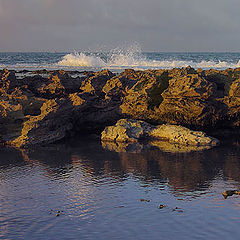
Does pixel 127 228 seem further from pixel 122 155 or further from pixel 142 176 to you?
pixel 122 155

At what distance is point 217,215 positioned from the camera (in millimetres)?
8117

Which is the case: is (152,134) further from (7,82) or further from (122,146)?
(7,82)

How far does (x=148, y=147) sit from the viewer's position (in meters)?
14.4

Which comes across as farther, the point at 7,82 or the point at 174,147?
the point at 7,82

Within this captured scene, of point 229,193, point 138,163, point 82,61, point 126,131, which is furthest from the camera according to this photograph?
point 82,61

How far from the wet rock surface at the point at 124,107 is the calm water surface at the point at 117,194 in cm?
163

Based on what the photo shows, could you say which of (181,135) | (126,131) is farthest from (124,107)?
(181,135)

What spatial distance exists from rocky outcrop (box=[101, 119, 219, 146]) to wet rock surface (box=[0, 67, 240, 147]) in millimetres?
217

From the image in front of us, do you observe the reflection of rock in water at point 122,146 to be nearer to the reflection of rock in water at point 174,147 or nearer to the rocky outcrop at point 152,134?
the rocky outcrop at point 152,134

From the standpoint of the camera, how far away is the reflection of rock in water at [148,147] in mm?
13961

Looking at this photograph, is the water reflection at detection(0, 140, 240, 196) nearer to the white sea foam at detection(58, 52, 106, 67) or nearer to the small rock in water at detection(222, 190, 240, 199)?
the small rock in water at detection(222, 190, 240, 199)

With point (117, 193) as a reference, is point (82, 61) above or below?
above

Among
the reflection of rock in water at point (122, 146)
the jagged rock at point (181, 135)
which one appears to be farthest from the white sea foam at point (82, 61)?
the reflection of rock in water at point (122, 146)

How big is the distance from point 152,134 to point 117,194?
6561 millimetres
